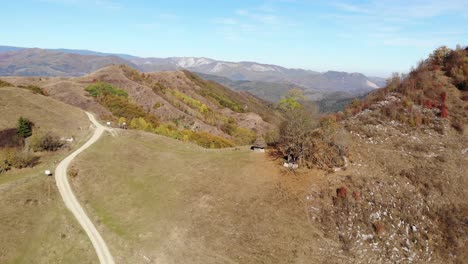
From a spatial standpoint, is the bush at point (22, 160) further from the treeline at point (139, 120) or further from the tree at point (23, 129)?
the treeline at point (139, 120)

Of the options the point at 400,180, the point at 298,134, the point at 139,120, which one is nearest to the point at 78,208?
the point at 298,134

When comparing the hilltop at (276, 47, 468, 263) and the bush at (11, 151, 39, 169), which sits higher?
the hilltop at (276, 47, 468, 263)

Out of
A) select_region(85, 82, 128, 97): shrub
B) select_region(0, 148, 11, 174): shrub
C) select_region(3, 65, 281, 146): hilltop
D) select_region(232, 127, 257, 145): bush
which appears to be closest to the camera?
select_region(0, 148, 11, 174): shrub

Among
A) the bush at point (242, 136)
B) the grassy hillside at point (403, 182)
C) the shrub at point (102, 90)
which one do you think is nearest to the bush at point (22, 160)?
the grassy hillside at point (403, 182)

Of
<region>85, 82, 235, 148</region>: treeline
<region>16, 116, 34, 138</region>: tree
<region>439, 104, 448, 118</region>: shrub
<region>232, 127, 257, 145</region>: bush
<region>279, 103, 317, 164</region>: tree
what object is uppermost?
<region>439, 104, 448, 118</region>: shrub

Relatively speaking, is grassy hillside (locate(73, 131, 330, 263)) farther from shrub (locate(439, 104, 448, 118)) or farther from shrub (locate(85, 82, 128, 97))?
shrub (locate(85, 82, 128, 97))

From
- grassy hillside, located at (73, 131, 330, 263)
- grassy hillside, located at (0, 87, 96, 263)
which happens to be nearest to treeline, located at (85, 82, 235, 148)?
grassy hillside, located at (0, 87, 96, 263)
